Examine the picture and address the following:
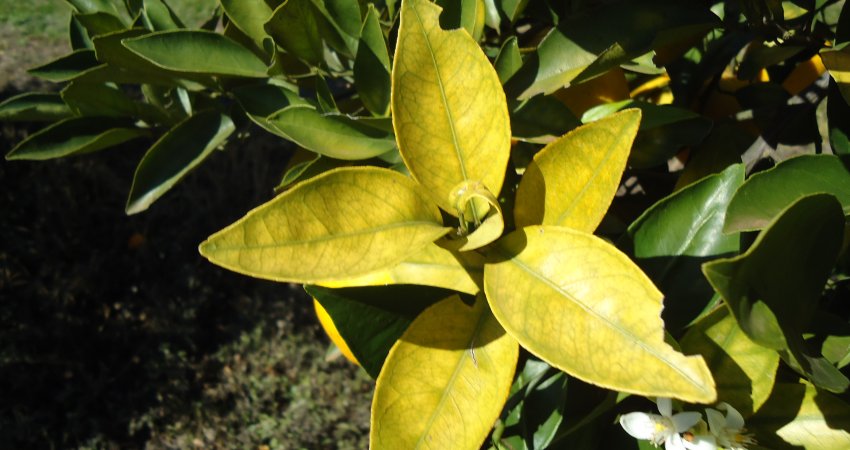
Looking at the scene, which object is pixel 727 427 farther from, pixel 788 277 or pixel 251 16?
pixel 251 16

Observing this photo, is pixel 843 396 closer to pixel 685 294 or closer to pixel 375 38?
pixel 685 294

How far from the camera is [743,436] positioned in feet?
1.63

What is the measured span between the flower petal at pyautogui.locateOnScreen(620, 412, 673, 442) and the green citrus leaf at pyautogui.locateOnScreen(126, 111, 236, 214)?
513 millimetres

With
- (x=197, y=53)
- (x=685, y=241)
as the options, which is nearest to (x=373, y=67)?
(x=197, y=53)

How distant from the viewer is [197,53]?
2.41 ft

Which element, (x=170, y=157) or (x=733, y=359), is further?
(x=170, y=157)

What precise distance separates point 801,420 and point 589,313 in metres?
0.22

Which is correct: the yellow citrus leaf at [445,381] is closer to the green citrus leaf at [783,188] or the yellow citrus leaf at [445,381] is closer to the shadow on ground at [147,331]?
the green citrus leaf at [783,188]

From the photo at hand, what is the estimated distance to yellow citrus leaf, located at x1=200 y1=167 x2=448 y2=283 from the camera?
0.38 meters

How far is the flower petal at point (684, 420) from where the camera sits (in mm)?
490

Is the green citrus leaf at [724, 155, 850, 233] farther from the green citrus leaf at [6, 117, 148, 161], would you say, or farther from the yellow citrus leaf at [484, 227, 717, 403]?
the green citrus leaf at [6, 117, 148, 161]

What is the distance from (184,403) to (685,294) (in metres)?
1.66

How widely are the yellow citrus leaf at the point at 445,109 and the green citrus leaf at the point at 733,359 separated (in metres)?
0.17

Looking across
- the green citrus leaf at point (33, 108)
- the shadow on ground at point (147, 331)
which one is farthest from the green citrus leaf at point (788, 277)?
the shadow on ground at point (147, 331)
